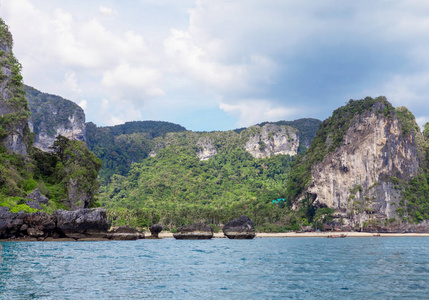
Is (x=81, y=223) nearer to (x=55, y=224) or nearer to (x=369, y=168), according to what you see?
(x=55, y=224)

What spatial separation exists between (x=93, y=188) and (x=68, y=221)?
2519cm

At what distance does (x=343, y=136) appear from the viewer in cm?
17788

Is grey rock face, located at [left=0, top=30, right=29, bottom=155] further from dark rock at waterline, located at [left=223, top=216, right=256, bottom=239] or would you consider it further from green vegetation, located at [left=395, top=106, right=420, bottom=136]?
green vegetation, located at [left=395, top=106, right=420, bottom=136]

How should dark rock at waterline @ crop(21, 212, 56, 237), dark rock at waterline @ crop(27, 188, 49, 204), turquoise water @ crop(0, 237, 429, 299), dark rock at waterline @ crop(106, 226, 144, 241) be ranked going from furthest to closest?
1. dark rock at waterline @ crop(106, 226, 144, 241)
2. dark rock at waterline @ crop(27, 188, 49, 204)
3. dark rock at waterline @ crop(21, 212, 56, 237)
4. turquoise water @ crop(0, 237, 429, 299)

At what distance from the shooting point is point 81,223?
72938mm

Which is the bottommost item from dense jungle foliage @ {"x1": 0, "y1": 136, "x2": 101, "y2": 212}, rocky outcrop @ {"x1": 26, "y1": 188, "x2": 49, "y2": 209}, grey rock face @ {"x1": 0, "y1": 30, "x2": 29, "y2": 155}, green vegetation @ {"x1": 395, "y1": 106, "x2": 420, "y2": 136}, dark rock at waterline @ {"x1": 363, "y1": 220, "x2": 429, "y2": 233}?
dark rock at waterline @ {"x1": 363, "y1": 220, "x2": 429, "y2": 233}

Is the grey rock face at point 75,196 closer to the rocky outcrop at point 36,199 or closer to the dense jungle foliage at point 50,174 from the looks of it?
the dense jungle foliage at point 50,174

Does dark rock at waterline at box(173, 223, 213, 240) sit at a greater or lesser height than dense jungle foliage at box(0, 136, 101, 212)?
lesser

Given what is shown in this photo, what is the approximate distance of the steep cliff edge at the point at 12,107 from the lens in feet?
270

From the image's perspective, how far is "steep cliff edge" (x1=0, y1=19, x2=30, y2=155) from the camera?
270 ft

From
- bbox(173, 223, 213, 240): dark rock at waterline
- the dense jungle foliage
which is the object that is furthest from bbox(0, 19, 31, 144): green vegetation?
bbox(173, 223, 213, 240): dark rock at waterline

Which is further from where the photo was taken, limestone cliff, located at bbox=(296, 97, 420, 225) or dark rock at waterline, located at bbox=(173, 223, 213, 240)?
limestone cliff, located at bbox=(296, 97, 420, 225)

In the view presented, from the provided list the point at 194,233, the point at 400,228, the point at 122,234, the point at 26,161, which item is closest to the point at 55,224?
the point at 122,234

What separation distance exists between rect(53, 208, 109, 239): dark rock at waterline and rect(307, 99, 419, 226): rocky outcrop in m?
115
